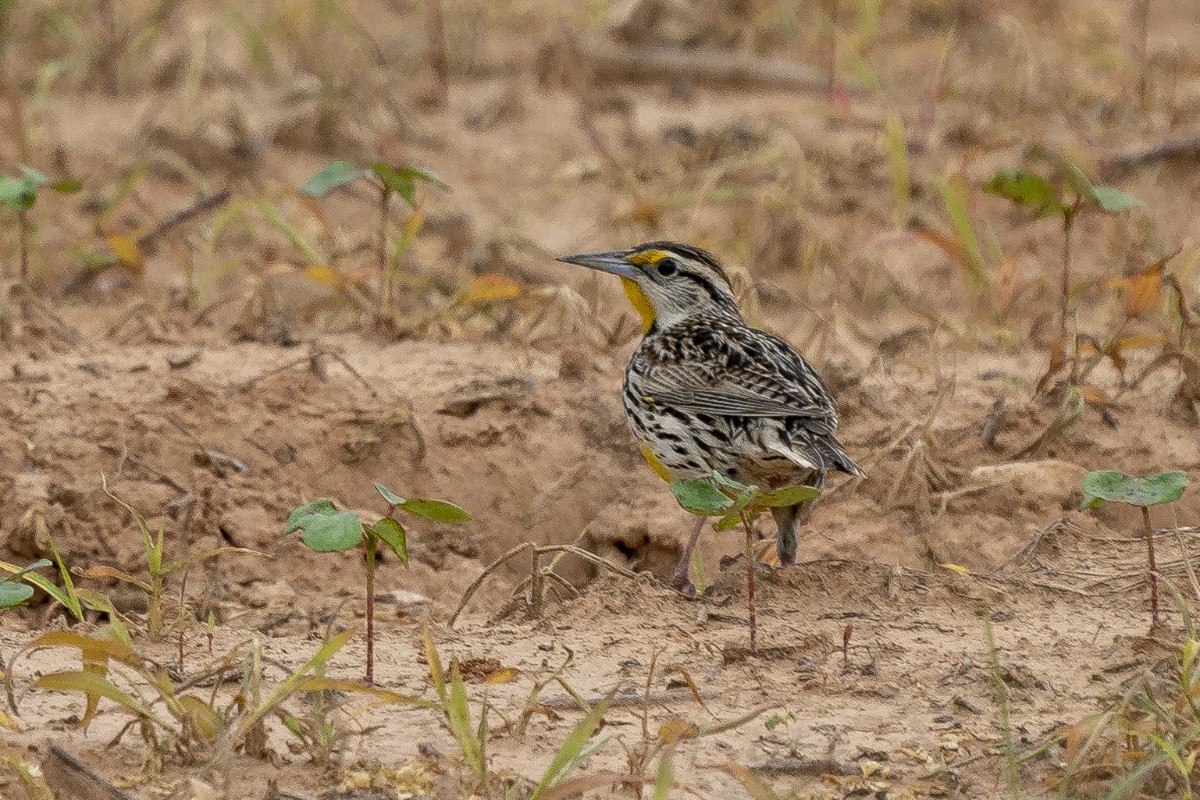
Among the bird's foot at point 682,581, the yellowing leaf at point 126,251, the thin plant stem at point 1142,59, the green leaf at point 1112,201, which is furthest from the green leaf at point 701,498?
the thin plant stem at point 1142,59

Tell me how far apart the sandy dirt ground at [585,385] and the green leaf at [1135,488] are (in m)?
0.33

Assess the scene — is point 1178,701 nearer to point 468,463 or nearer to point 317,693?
point 317,693

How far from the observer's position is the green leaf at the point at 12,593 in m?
3.98

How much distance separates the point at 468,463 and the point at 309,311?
1.16 m

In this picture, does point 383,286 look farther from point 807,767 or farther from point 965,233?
point 807,767

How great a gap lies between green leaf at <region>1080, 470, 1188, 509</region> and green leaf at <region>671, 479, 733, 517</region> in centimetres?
81

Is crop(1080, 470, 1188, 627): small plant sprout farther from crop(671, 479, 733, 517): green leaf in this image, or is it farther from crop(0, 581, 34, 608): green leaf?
crop(0, 581, 34, 608): green leaf

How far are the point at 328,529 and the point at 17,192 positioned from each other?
2.56 meters

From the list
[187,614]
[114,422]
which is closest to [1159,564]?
[187,614]

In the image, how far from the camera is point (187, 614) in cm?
441

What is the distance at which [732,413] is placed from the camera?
16.8 ft

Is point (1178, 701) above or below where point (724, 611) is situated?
above

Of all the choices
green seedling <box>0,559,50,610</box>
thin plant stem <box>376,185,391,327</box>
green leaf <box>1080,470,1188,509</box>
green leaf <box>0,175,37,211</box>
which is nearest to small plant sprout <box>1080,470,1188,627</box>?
green leaf <box>1080,470,1188,509</box>

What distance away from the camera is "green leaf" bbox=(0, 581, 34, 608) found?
3.98 metres
